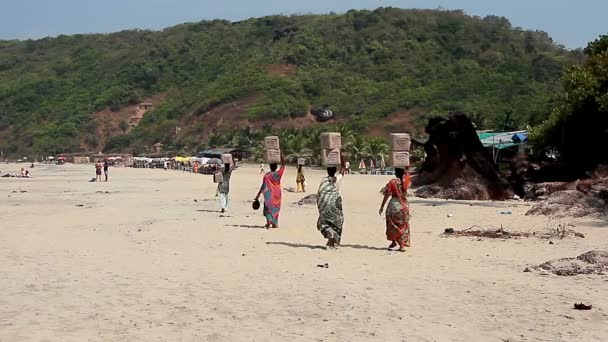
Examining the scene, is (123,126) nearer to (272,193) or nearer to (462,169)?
(462,169)

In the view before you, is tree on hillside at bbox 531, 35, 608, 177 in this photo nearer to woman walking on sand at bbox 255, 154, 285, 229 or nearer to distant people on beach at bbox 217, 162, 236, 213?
distant people on beach at bbox 217, 162, 236, 213

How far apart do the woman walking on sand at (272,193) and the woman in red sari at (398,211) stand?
3.59 m

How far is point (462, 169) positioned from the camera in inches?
929

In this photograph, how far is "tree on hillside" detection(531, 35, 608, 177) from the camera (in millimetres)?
23375

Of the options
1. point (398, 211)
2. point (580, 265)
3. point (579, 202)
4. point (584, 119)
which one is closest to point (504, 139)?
point (584, 119)

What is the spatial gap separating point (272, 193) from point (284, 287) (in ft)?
20.6

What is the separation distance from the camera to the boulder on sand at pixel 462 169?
23.2 meters

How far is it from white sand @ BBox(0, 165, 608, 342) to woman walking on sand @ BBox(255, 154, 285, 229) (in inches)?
18.0

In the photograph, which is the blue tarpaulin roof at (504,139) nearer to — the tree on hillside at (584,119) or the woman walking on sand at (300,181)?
the tree on hillside at (584,119)

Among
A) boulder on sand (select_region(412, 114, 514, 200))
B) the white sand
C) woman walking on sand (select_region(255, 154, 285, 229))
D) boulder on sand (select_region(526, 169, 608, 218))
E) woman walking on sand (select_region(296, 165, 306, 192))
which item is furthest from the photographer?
woman walking on sand (select_region(296, 165, 306, 192))

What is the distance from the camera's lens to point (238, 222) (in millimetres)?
17141

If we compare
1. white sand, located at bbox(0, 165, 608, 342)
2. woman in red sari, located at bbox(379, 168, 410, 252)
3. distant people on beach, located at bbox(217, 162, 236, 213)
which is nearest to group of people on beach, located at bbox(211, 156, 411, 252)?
woman in red sari, located at bbox(379, 168, 410, 252)

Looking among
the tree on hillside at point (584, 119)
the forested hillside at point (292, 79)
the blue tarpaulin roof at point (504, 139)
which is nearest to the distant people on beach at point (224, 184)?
the tree on hillside at point (584, 119)

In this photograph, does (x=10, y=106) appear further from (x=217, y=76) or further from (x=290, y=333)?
(x=290, y=333)
